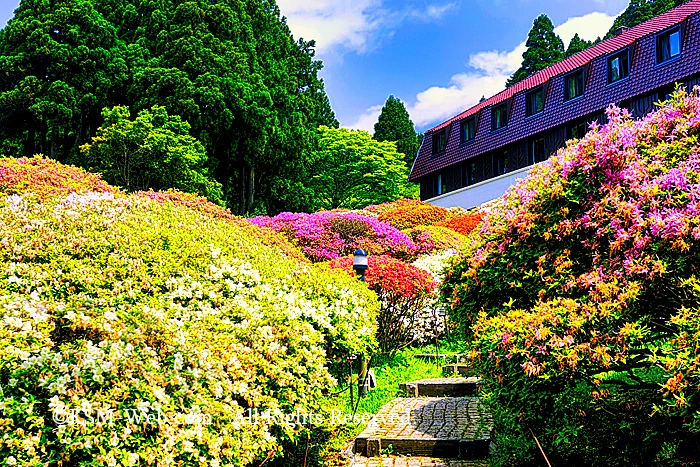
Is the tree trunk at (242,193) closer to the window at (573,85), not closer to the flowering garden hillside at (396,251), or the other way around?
the flowering garden hillside at (396,251)

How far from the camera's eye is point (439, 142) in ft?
104

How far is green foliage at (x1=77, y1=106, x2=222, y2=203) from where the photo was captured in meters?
19.6

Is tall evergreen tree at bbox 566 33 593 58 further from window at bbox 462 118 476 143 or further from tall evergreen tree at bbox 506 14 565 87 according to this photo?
window at bbox 462 118 476 143

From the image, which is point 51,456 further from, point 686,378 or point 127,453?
point 686,378

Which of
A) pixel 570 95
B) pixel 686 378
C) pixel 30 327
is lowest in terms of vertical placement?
Result: pixel 686 378

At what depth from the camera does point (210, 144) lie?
79.8ft

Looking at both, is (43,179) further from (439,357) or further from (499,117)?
(499,117)

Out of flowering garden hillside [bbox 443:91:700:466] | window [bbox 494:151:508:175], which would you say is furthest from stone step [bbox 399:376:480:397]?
window [bbox 494:151:508:175]

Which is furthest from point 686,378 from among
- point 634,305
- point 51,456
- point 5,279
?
point 5,279

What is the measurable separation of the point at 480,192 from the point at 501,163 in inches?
62.8

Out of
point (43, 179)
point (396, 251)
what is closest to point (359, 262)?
point (43, 179)

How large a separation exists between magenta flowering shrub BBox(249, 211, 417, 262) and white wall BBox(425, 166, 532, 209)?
39.2ft

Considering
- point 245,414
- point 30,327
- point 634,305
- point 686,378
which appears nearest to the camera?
point 686,378

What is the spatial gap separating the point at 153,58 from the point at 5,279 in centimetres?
2176
